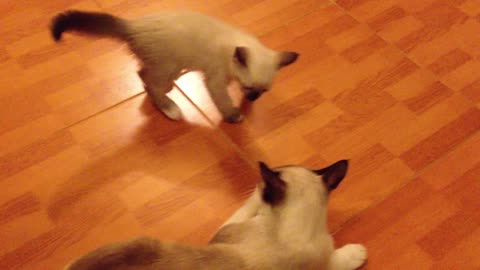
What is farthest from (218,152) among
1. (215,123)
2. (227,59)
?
(227,59)

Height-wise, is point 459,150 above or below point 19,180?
below

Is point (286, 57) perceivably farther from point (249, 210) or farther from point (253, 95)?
point (249, 210)

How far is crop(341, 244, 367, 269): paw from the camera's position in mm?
1277

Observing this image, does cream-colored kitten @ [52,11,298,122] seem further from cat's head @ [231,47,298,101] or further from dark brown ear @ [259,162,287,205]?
dark brown ear @ [259,162,287,205]

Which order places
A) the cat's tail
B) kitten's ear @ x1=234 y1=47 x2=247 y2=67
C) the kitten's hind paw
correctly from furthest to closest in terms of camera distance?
the kitten's hind paw, kitten's ear @ x1=234 y1=47 x2=247 y2=67, the cat's tail

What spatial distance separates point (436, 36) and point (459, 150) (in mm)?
527

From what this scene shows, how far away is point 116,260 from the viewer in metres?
0.93

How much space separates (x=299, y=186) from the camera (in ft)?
3.60

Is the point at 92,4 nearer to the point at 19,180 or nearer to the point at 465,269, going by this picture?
the point at 19,180

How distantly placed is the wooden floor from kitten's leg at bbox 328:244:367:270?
0.16ft

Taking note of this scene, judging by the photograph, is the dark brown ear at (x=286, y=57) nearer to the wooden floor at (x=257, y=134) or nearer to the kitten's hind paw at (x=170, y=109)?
the wooden floor at (x=257, y=134)

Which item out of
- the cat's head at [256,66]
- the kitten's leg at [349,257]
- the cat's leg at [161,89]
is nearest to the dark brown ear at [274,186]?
the kitten's leg at [349,257]

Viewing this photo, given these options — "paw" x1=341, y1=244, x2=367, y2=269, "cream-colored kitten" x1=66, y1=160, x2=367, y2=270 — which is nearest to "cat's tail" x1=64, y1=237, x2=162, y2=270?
"cream-colored kitten" x1=66, y1=160, x2=367, y2=270

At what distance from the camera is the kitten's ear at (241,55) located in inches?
52.7
